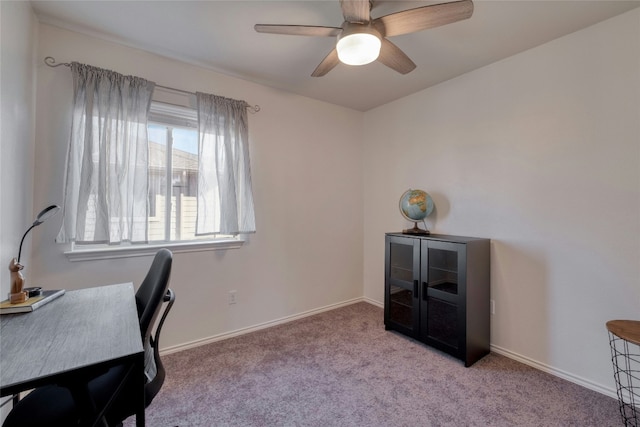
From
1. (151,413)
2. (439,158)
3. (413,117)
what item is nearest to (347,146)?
(413,117)

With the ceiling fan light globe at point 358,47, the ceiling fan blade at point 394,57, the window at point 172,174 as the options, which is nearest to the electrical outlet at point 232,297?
the window at point 172,174

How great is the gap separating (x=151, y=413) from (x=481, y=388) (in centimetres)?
213

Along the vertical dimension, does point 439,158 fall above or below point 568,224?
above

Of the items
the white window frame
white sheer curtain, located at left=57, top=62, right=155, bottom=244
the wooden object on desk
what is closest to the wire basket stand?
the white window frame

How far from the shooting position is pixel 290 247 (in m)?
3.03

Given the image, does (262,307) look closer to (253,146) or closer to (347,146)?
(253,146)

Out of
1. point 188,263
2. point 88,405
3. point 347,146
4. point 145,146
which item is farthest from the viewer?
point 347,146

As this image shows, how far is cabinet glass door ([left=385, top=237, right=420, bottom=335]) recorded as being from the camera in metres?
2.54

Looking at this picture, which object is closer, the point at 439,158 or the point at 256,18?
the point at 256,18

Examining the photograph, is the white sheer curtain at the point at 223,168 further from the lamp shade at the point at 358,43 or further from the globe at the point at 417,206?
the globe at the point at 417,206

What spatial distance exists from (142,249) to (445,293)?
8.20 ft

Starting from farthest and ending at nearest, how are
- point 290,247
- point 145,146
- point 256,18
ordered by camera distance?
point 290,247 < point 145,146 < point 256,18

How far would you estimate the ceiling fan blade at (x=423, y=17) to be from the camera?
1.37 meters

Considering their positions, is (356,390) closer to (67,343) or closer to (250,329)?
(250,329)
